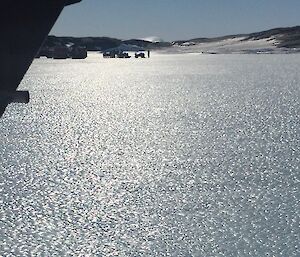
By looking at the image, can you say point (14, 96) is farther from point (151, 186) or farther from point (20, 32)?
point (151, 186)

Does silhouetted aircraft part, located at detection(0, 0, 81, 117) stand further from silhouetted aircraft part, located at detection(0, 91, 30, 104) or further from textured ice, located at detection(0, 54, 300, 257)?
textured ice, located at detection(0, 54, 300, 257)

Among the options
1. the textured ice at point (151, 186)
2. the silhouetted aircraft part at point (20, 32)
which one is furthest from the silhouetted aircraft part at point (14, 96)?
the textured ice at point (151, 186)

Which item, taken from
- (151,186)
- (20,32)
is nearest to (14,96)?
(20,32)

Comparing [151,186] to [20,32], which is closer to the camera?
[20,32]

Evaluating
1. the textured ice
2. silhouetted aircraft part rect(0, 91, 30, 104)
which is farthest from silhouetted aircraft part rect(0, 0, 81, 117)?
the textured ice

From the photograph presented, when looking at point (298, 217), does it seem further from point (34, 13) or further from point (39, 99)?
point (39, 99)

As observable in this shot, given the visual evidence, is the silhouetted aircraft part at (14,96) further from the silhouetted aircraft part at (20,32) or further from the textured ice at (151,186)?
the textured ice at (151,186)
